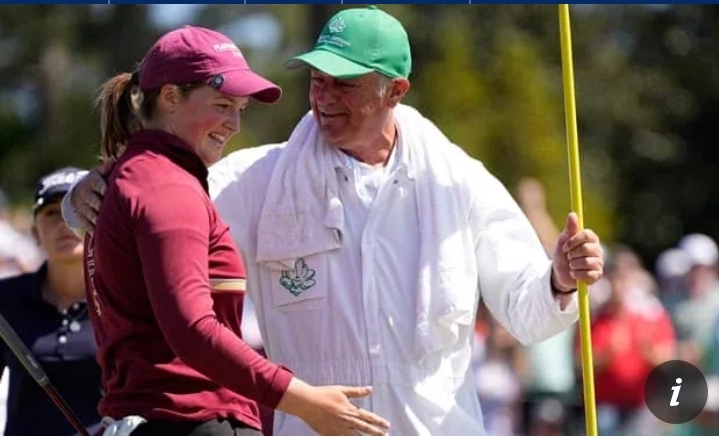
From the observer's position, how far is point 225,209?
5988mm

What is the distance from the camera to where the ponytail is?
17.2 ft

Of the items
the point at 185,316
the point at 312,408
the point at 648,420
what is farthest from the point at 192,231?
the point at 648,420

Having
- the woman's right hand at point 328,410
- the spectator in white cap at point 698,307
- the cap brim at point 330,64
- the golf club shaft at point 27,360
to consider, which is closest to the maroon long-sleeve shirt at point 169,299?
the woman's right hand at point 328,410

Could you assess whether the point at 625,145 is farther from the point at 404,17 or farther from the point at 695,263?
the point at 695,263

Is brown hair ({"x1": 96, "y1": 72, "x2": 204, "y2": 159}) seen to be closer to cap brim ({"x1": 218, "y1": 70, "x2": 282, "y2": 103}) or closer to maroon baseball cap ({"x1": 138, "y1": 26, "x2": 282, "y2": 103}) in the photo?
maroon baseball cap ({"x1": 138, "y1": 26, "x2": 282, "y2": 103})

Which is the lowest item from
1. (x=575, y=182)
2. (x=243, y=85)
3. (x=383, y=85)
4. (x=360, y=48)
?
(x=575, y=182)

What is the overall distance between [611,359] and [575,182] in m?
8.78

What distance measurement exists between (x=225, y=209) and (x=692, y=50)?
2670 centimetres

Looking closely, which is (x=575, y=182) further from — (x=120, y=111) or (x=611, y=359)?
(x=611, y=359)

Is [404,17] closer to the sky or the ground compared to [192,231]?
closer to the ground

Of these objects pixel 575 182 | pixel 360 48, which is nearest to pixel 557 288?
pixel 575 182

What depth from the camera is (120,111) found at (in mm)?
5254

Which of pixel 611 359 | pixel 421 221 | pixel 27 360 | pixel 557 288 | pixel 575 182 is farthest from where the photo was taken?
pixel 611 359

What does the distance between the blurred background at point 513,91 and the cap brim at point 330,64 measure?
16.3 m
